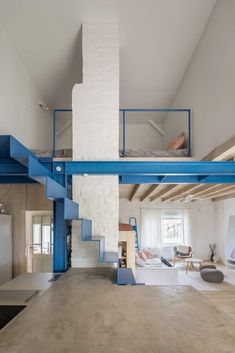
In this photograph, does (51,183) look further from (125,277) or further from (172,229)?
(172,229)

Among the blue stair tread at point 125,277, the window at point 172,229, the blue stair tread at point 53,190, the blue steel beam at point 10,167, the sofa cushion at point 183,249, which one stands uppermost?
the blue steel beam at point 10,167

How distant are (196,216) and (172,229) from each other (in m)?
1.19

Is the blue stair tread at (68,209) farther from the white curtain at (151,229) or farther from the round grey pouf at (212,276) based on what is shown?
the white curtain at (151,229)

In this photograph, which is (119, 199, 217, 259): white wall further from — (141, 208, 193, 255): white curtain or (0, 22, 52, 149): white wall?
(0, 22, 52, 149): white wall

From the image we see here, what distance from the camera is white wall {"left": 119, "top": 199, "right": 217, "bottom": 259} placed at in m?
11.7

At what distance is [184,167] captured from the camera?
3.59 meters

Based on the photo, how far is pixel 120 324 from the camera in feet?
6.15

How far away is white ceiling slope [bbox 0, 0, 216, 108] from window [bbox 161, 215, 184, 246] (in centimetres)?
648

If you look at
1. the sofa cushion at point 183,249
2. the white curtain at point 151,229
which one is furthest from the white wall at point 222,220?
the white curtain at point 151,229

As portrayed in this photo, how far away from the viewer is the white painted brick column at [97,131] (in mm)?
3998

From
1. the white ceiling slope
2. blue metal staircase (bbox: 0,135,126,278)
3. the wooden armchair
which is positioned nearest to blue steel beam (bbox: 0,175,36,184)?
blue metal staircase (bbox: 0,135,126,278)

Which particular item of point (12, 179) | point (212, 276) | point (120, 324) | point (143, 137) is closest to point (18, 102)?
point (12, 179)

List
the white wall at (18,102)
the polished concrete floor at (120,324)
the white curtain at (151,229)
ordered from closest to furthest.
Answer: the polished concrete floor at (120,324)
the white wall at (18,102)
the white curtain at (151,229)

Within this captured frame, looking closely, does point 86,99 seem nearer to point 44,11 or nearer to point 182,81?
point 44,11
